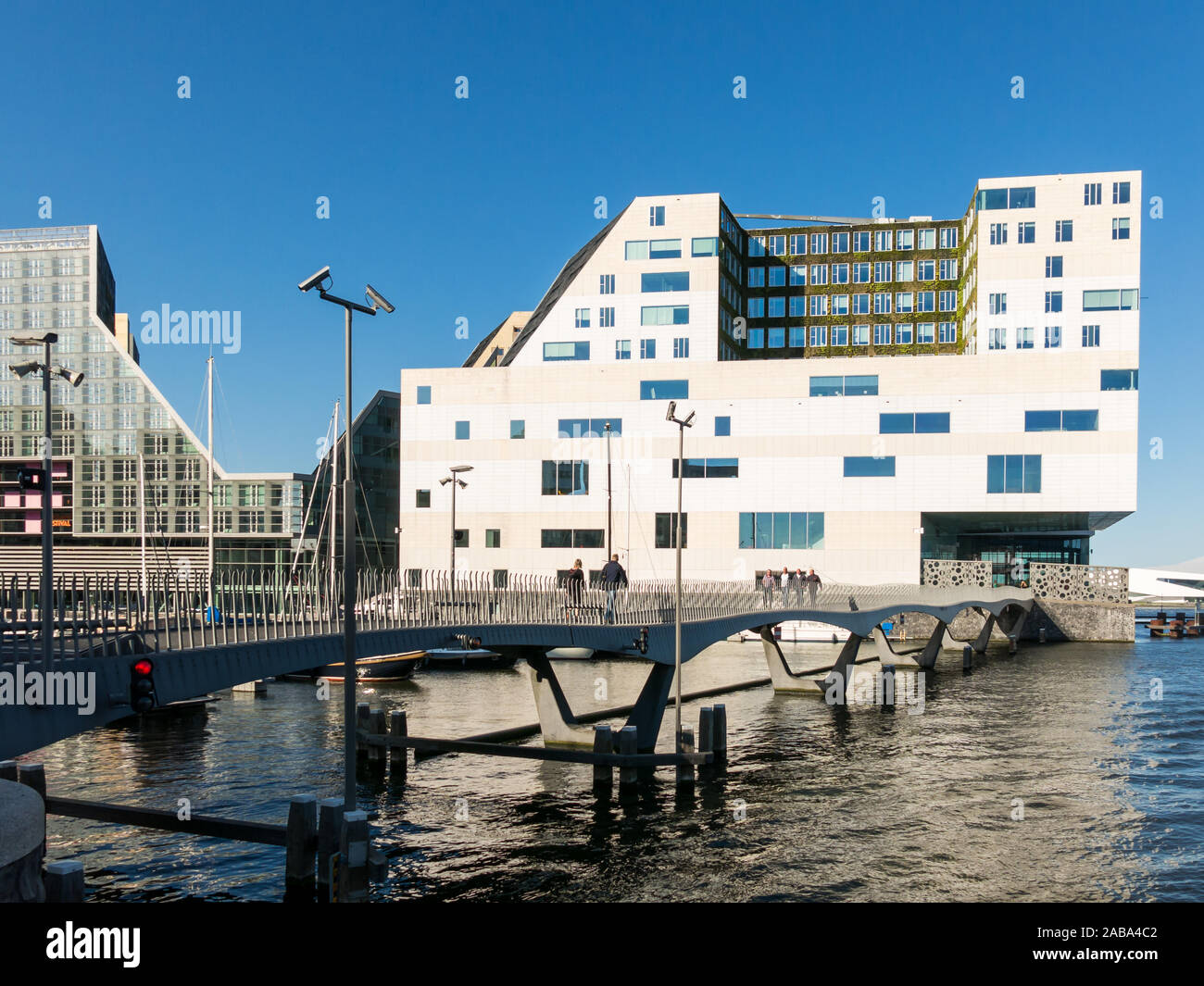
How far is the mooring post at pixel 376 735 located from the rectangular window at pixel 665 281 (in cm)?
5600

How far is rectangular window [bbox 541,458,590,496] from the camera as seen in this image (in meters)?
82.9

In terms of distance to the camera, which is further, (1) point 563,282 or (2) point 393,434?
(2) point 393,434

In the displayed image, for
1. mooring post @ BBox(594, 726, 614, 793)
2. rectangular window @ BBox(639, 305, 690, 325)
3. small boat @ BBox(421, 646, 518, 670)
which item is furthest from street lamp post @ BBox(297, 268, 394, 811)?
rectangular window @ BBox(639, 305, 690, 325)

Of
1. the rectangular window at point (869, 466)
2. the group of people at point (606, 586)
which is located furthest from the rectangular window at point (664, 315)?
the group of people at point (606, 586)

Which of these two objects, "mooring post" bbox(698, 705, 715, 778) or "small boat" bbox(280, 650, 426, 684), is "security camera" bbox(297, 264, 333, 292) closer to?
"mooring post" bbox(698, 705, 715, 778)

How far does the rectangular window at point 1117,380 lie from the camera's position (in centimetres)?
7650

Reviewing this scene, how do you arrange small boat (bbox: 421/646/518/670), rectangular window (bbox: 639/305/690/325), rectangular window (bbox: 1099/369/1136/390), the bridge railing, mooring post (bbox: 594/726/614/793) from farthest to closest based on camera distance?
rectangular window (bbox: 639/305/690/325)
rectangular window (bbox: 1099/369/1136/390)
small boat (bbox: 421/646/518/670)
mooring post (bbox: 594/726/614/793)
the bridge railing

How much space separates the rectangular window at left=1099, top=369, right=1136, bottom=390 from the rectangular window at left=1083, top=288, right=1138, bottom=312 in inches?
194

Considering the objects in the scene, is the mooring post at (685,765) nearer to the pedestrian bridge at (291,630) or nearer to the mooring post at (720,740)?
the mooring post at (720,740)

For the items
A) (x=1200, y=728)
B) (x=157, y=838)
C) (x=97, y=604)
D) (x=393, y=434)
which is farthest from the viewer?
(x=393, y=434)

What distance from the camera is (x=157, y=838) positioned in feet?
82.6

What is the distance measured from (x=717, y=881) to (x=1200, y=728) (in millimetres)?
29603
